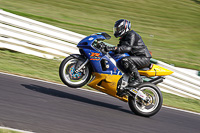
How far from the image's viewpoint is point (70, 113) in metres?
5.46

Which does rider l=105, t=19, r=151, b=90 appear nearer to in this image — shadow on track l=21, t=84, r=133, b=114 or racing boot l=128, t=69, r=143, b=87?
racing boot l=128, t=69, r=143, b=87

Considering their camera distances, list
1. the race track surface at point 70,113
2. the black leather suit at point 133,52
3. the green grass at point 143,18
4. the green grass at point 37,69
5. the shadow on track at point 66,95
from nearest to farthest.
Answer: the race track surface at point 70,113 < the black leather suit at point 133,52 < the shadow on track at point 66,95 < the green grass at point 37,69 < the green grass at point 143,18

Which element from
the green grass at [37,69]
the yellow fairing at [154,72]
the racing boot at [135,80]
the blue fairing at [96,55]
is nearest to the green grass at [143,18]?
the green grass at [37,69]

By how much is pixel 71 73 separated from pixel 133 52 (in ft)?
4.46

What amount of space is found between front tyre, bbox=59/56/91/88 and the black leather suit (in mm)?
808

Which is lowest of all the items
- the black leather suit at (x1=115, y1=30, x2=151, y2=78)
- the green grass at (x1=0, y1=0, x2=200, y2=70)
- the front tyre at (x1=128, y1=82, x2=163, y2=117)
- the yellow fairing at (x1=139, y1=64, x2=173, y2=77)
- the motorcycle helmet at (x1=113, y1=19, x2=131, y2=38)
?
the front tyre at (x1=128, y1=82, x2=163, y2=117)

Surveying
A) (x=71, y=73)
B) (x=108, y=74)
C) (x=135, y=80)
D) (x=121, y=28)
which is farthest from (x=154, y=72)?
(x=71, y=73)

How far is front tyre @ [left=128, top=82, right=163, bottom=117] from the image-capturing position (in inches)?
245

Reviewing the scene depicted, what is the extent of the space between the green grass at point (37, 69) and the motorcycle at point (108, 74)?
193cm

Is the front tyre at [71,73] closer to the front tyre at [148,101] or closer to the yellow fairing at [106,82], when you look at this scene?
the yellow fairing at [106,82]

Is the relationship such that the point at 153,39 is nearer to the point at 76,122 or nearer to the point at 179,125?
the point at 179,125

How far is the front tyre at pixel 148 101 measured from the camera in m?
6.23

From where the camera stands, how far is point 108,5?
19.7 meters

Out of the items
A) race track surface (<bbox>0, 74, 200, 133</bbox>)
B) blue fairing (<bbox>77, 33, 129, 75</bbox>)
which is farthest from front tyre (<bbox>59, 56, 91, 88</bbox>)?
race track surface (<bbox>0, 74, 200, 133</bbox>)
